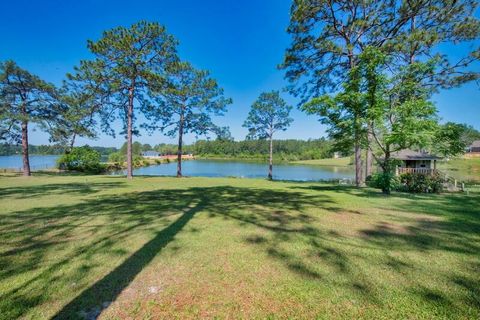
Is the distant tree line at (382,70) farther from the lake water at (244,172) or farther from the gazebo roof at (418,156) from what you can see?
the lake water at (244,172)

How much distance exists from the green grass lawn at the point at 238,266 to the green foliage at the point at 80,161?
26.1 metres

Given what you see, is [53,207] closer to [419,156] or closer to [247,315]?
[247,315]

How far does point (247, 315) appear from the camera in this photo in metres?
2.39

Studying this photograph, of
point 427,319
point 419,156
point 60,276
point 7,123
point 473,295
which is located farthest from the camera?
point 419,156

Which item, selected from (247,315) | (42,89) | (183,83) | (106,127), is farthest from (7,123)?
(247,315)

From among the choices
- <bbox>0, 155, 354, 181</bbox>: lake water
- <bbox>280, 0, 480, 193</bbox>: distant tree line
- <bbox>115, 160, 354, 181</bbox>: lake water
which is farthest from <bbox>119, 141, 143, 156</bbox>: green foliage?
<bbox>280, 0, 480, 193</bbox>: distant tree line

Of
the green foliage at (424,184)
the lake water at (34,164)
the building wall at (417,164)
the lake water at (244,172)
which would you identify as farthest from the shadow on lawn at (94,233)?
the lake water at (34,164)

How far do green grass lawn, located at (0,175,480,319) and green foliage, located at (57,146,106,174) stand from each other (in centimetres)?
2612

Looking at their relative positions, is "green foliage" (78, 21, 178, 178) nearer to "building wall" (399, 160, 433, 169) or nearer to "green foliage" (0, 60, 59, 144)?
"green foliage" (0, 60, 59, 144)

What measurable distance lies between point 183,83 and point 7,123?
1396 centimetres

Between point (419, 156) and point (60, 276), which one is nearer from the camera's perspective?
point (60, 276)

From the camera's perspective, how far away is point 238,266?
11.2 feet

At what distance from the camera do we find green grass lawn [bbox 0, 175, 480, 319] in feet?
8.18

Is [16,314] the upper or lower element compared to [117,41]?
lower
